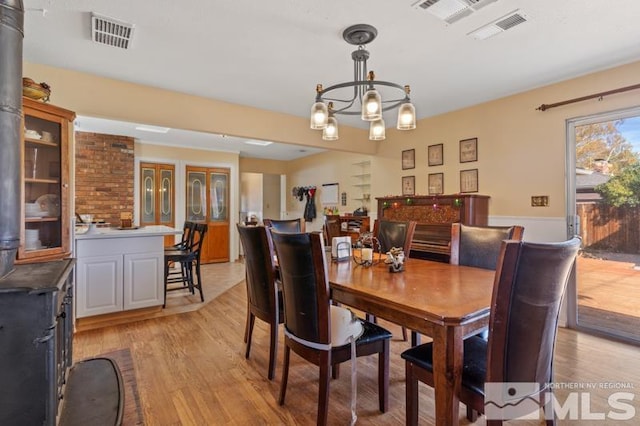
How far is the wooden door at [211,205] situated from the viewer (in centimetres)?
662

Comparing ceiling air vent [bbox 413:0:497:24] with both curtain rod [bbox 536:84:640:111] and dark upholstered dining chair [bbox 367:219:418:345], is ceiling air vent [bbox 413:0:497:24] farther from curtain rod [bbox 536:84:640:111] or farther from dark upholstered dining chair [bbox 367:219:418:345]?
curtain rod [bbox 536:84:640:111]

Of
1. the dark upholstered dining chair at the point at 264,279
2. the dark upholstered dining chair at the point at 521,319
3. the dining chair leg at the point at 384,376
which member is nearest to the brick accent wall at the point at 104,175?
the dark upholstered dining chair at the point at 264,279

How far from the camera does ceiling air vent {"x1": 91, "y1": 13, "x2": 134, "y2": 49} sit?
7.19 ft

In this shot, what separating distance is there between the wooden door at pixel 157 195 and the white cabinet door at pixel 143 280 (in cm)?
269

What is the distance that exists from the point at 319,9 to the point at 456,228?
1.80 meters

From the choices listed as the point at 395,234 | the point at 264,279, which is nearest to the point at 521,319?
the point at 264,279

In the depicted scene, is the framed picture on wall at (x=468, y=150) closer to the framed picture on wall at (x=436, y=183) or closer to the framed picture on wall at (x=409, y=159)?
the framed picture on wall at (x=436, y=183)

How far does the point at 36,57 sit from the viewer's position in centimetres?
271

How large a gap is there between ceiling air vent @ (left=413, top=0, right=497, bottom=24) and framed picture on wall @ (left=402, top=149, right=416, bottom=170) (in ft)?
8.77

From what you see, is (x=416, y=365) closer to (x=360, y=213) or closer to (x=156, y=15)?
(x=156, y=15)

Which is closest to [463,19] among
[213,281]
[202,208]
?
[213,281]

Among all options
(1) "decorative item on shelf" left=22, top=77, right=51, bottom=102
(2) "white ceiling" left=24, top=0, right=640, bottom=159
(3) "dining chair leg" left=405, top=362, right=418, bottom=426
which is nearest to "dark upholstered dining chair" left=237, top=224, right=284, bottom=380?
(3) "dining chair leg" left=405, top=362, right=418, bottom=426

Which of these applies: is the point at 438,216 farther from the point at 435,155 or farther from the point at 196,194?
the point at 196,194

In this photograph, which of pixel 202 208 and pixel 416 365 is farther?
pixel 202 208
